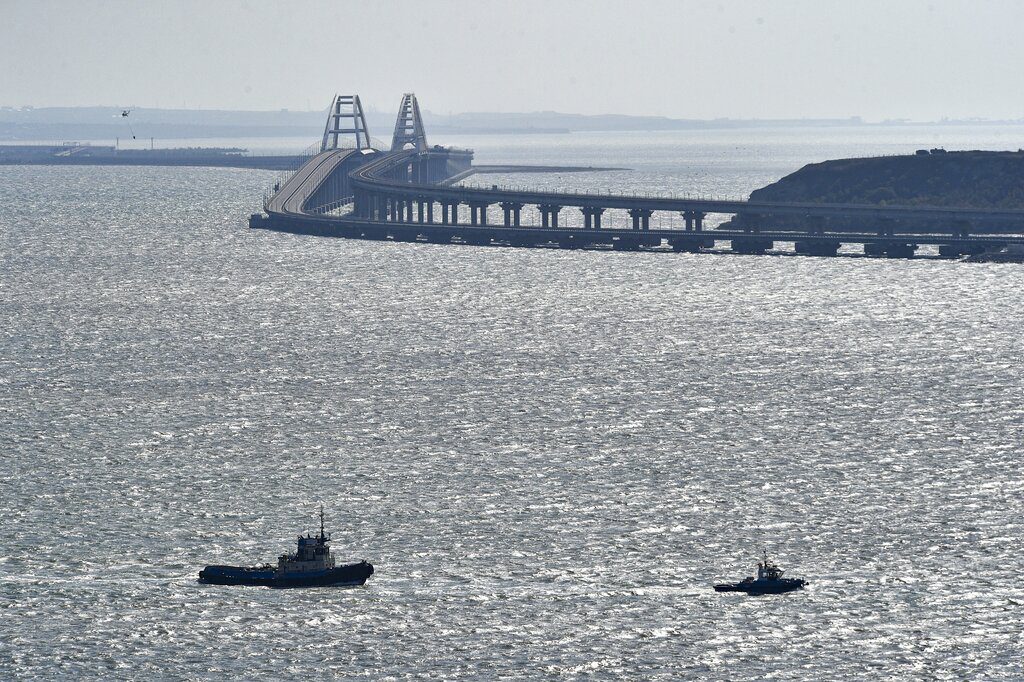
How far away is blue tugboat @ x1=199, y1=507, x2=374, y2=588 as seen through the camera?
70375mm

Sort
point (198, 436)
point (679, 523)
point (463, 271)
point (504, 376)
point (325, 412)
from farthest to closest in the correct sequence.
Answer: point (463, 271) → point (504, 376) → point (325, 412) → point (198, 436) → point (679, 523)

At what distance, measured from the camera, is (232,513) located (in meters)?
80.6

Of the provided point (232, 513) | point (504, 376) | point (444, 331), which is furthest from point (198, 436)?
point (444, 331)

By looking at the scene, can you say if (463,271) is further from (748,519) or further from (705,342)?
(748,519)

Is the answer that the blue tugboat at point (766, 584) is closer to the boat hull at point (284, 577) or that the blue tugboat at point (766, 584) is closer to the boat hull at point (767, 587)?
the boat hull at point (767, 587)

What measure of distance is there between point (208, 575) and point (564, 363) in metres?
57.7

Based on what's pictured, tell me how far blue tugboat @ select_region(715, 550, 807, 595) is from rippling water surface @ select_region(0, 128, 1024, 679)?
57 centimetres

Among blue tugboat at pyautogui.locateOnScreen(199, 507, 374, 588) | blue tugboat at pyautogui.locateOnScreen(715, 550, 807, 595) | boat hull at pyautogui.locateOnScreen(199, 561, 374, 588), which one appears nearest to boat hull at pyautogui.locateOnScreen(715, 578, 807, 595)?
blue tugboat at pyautogui.locateOnScreen(715, 550, 807, 595)

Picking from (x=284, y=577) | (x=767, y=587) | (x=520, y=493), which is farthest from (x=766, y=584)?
(x=284, y=577)

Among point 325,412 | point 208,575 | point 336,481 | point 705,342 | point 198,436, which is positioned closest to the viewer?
point 208,575

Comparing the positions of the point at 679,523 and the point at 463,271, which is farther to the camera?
the point at 463,271

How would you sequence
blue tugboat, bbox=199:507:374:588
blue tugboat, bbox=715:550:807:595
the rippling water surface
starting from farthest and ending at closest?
blue tugboat, bbox=199:507:374:588
blue tugboat, bbox=715:550:807:595
the rippling water surface

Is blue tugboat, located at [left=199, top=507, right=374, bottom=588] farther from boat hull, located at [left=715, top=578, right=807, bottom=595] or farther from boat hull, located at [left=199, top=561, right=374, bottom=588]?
boat hull, located at [left=715, top=578, right=807, bottom=595]

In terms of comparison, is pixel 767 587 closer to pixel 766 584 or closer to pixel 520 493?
pixel 766 584
